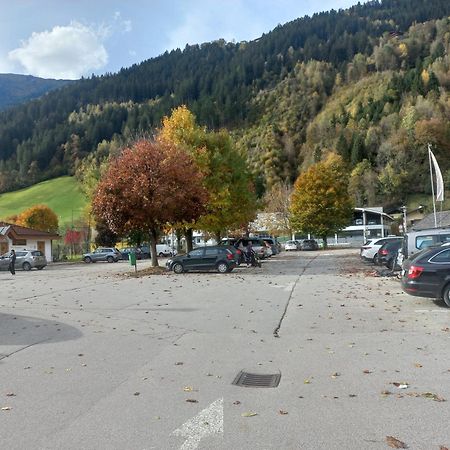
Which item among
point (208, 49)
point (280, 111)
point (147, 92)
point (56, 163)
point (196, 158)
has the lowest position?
point (196, 158)

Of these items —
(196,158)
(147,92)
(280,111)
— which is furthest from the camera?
(147,92)

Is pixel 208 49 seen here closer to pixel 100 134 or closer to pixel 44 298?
pixel 100 134

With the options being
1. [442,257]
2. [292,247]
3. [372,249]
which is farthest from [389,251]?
[292,247]

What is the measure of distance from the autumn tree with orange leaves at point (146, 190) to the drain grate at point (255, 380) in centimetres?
2189

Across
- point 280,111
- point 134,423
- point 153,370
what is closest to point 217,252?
point 153,370

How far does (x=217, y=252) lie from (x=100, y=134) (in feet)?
399

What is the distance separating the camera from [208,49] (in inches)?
7864

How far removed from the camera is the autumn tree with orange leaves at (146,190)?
93.4 feet

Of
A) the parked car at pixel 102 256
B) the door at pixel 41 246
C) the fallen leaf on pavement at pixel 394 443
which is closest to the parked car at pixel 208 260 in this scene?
the fallen leaf on pavement at pixel 394 443

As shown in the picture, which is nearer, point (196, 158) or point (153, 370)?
point (153, 370)

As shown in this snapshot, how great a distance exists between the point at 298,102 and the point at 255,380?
154 meters

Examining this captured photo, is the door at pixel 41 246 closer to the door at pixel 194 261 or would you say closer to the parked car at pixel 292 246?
the parked car at pixel 292 246

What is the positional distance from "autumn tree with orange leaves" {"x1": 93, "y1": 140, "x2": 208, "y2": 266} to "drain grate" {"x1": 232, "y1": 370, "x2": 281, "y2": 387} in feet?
71.8

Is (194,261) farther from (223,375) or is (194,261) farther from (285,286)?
(223,375)
